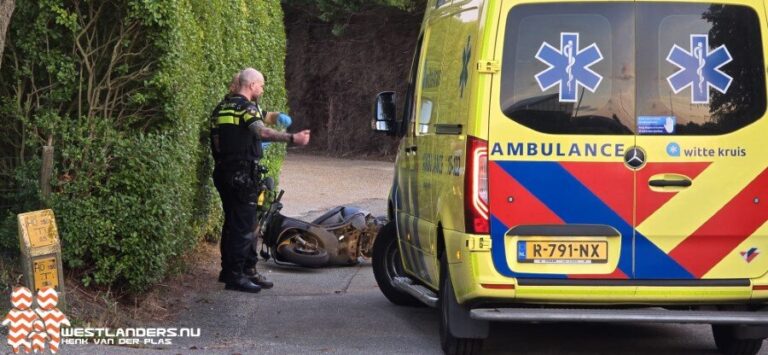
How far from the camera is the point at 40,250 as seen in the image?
7.90m

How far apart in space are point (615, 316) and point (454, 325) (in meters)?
0.95

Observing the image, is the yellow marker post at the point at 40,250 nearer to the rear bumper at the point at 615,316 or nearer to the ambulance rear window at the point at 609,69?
the rear bumper at the point at 615,316

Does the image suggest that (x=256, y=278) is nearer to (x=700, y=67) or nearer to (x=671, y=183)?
(x=671, y=183)

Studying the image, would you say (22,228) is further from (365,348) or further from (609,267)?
(609,267)

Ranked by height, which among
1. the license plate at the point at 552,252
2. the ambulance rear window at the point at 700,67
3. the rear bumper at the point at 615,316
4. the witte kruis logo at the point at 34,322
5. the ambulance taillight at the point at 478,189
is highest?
the ambulance rear window at the point at 700,67

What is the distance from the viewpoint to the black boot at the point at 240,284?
1048cm

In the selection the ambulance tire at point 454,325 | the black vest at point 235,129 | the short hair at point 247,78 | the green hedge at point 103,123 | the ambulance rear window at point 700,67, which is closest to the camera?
the ambulance rear window at point 700,67

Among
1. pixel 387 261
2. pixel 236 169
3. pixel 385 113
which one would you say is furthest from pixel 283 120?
pixel 387 261

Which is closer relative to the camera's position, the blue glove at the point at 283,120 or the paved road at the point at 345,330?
the paved road at the point at 345,330

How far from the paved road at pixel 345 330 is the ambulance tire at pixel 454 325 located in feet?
1.10

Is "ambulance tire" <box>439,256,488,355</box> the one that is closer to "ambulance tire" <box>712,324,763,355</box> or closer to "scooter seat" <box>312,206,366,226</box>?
"ambulance tire" <box>712,324,763,355</box>

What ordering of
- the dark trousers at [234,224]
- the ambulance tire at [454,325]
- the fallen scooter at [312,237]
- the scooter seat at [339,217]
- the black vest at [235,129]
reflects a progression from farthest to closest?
the scooter seat at [339,217]
the fallen scooter at [312,237]
the dark trousers at [234,224]
the black vest at [235,129]
the ambulance tire at [454,325]

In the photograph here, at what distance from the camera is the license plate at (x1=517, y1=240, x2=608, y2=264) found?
7.12 m

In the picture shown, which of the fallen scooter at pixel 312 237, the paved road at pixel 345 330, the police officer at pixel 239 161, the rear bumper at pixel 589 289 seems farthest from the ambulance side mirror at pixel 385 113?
the rear bumper at pixel 589 289
